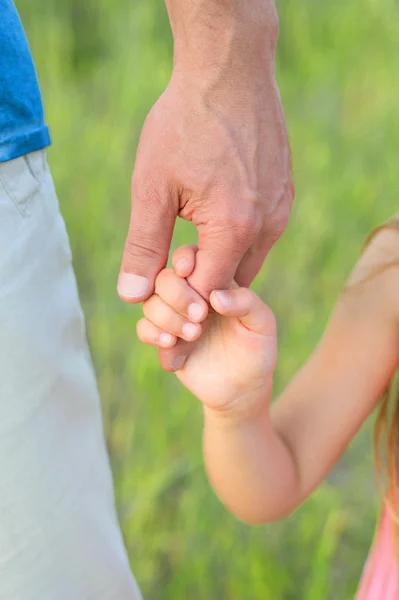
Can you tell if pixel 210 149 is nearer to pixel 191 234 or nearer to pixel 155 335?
pixel 155 335

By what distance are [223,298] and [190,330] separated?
0.05m

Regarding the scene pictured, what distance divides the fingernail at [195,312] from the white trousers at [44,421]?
6.1 inches

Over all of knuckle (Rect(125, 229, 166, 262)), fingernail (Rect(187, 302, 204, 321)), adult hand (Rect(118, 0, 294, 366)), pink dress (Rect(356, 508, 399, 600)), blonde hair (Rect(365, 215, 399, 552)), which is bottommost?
pink dress (Rect(356, 508, 399, 600))

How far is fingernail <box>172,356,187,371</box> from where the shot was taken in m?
0.96

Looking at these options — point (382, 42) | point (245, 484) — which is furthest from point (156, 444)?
point (382, 42)

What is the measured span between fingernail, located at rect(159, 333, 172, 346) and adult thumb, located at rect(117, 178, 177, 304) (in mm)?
44

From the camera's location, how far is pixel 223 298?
2.86 feet

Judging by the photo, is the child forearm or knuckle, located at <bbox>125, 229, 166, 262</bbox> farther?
the child forearm

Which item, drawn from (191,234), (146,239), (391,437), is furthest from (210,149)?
(191,234)

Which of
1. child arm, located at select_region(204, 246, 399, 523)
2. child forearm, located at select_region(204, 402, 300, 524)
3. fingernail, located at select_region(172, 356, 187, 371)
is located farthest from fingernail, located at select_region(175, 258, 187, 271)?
child arm, located at select_region(204, 246, 399, 523)

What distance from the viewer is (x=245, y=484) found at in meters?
1.14

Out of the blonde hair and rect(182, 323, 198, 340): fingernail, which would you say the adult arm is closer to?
rect(182, 323, 198, 340): fingernail

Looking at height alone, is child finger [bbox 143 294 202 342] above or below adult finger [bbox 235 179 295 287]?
below

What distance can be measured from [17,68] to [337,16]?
2.51m
